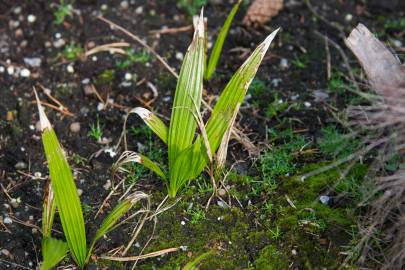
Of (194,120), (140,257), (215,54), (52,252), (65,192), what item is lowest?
(140,257)

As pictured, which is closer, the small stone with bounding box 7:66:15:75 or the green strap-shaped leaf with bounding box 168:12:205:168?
the green strap-shaped leaf with bounding box 168:12:205:168

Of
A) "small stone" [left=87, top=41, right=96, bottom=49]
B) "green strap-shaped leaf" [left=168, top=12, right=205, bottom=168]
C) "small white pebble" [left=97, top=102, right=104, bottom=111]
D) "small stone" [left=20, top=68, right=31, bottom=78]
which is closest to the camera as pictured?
"green strap-shaped leaf" [left=168, top=12, right=205, bottom=168]

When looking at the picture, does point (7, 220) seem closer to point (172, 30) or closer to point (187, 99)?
point (187, 99)

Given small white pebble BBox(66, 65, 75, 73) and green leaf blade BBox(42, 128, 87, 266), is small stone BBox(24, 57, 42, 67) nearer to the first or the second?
small white pebble BBox(66, 65, 75, 73)

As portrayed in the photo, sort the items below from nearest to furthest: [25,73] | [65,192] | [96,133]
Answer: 1. [65,192]
2. [96,133]
3. [25,73]

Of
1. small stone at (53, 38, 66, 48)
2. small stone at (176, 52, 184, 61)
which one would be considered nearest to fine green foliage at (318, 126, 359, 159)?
small stone at (176, 52, 184, 61)

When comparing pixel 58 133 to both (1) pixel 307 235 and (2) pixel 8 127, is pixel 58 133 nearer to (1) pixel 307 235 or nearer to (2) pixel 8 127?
(2) pixel 8 127

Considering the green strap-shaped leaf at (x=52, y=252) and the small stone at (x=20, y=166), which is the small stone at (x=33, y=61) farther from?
the green strap-shaped leaf at (x=52, y=252)

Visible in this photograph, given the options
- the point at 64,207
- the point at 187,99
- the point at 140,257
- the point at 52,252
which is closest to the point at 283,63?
the point at 187,99
